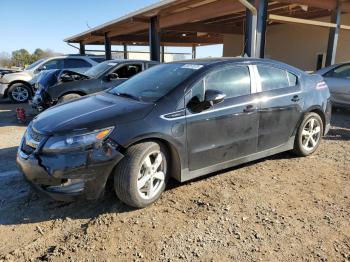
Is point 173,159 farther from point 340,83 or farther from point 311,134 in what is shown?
point 340,83

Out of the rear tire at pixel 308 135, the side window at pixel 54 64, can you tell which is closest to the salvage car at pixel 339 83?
the rear tire at pixel 308 135

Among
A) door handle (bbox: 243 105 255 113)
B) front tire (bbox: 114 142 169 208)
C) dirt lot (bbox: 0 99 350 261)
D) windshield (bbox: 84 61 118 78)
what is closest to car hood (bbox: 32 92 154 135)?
front tire (bbox: 114 142 169 208)

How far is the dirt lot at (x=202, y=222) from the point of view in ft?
8.95

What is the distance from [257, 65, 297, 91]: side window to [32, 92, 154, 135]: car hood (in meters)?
1.72

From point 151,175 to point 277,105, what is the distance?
203 centimetres

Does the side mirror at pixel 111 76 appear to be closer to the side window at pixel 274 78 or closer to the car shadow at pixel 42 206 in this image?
the car shadow at pixel 42 206

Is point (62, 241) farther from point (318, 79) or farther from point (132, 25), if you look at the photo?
point (132, 25)

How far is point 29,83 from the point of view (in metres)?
12.0

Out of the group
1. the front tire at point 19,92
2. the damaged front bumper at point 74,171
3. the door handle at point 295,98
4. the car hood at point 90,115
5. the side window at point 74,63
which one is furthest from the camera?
the side window at point 74,63

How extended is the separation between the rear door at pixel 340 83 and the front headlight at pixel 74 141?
265 inches

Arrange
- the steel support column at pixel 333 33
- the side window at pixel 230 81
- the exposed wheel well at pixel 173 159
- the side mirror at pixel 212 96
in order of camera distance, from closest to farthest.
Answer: the exposed wheel well at pixel 173 159 → the side mirror at pixel 212 96 → the side window at pixel 230 81 → the steel support column at pixel 333 33

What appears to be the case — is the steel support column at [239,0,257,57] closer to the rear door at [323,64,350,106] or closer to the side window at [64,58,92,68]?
the rear door at [323,64,350,106]

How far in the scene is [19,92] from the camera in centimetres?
1195

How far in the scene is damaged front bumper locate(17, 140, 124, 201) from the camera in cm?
302
